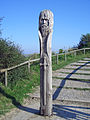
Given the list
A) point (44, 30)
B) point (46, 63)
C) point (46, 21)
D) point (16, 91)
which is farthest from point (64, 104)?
point (46, 21)

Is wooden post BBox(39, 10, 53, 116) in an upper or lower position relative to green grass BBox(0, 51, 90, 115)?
upper

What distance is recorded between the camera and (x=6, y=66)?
6.57m

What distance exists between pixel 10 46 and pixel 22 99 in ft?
8.35

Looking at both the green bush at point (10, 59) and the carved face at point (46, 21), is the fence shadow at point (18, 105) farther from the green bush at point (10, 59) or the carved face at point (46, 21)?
the carved face at point (46, 21)

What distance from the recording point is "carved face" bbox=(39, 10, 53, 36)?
4184 millimetres

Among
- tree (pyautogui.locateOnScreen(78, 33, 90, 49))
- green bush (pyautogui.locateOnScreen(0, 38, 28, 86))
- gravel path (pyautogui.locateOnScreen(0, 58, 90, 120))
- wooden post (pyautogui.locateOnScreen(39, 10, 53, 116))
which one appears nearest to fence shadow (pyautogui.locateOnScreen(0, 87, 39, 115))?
gravel path (pyautogui.locateOnScreen(0, 58, 90, 120))

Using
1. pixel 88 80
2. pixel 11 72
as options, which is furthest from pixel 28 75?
pixel 88 80

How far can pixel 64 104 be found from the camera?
5.22 metres

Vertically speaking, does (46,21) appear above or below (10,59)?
above

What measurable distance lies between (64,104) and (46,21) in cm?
283

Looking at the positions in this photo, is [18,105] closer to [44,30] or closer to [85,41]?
[44,30]

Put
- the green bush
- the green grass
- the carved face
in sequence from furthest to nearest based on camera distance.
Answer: the green bush < the green grass < the carved face

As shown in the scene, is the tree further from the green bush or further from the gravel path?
the green bush

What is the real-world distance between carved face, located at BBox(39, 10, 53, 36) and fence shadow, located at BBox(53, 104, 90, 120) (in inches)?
90.9
